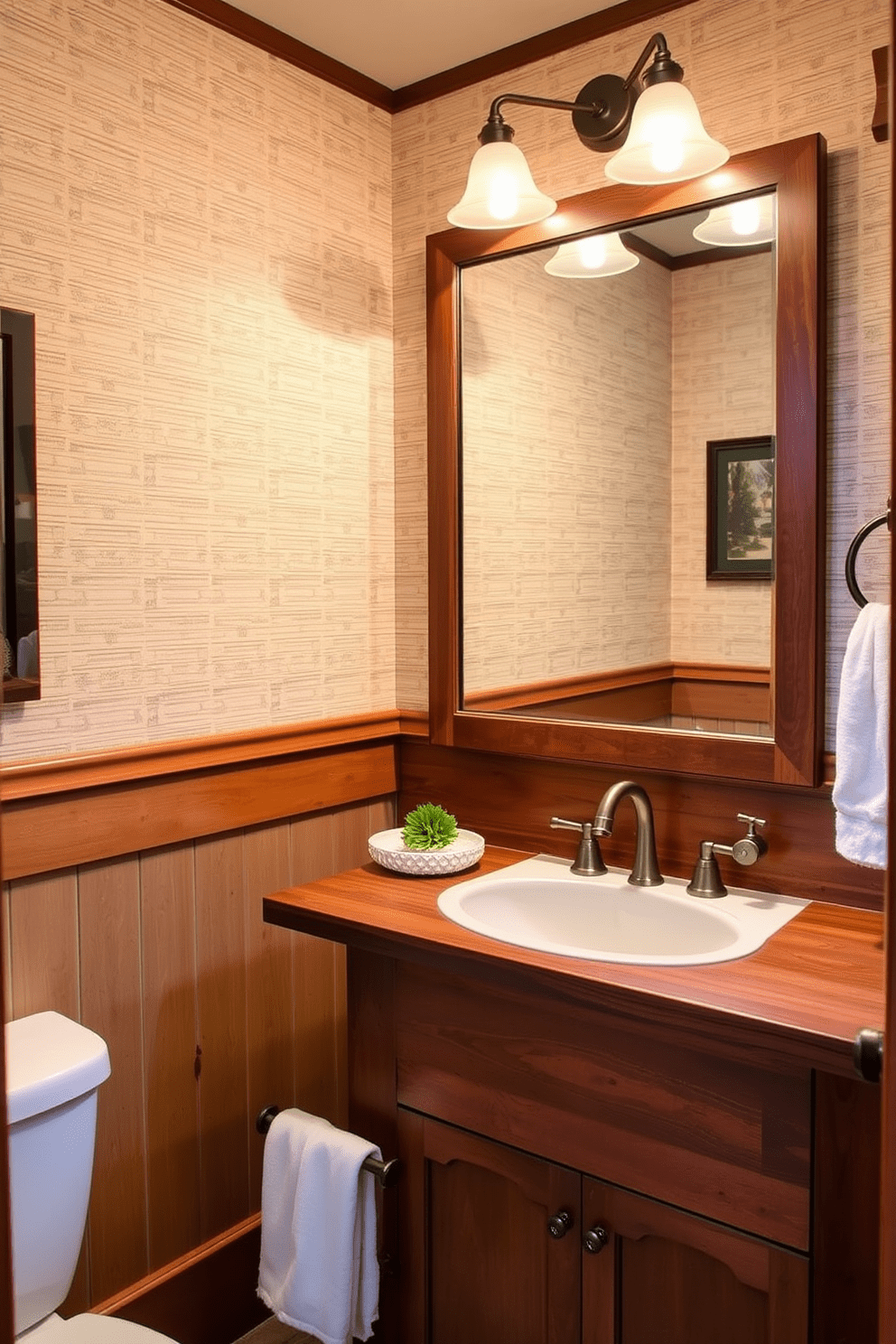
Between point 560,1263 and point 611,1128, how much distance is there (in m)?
0.24

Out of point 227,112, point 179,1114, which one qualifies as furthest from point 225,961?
point 227,112

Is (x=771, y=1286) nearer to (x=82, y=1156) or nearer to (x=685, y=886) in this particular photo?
(x=685, y=886)

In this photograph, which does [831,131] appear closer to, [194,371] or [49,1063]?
[194,371]

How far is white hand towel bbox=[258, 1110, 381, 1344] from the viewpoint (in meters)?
1.68

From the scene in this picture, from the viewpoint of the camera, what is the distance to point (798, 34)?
171 cm

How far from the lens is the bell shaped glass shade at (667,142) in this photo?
→ 5.29 feet

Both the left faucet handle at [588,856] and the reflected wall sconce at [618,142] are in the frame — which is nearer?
the reflected wall sconce at [618,142]

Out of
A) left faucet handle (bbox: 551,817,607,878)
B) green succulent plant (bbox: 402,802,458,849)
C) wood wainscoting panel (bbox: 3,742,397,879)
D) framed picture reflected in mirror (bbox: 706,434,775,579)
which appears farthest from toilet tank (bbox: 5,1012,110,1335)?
framed picture reflected in mirror (bbox: 706,434,775,579)

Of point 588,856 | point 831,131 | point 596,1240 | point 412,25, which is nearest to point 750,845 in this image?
point 588,856

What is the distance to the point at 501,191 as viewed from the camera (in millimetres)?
1817

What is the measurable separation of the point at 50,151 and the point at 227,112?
409 millimetres

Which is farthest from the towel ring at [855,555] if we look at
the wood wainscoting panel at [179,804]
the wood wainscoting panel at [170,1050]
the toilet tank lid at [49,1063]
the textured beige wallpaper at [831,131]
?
the toilet tank lid at [49,1063]

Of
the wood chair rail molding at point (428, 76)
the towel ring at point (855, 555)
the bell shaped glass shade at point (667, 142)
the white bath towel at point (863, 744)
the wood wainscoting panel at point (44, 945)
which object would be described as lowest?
the wood wainscoting panel at point (44, 945)

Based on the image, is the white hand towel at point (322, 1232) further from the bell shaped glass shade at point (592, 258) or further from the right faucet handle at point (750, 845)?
the bell shaped glass shade at point (592, 258)
